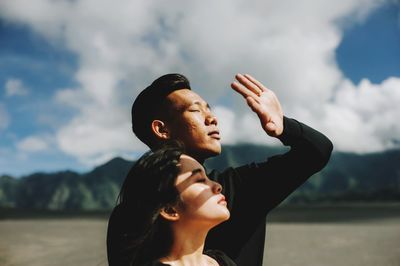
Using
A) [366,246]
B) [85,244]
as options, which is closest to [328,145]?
[366,246]

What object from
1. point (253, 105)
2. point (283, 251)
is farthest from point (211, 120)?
point (283, 251)

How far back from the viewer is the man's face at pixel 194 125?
7.18 ft

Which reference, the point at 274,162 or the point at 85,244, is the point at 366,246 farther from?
the point at 274,162

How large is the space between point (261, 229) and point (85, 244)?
13.7 metres

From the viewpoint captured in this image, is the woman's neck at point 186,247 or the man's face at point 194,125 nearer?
the woman's neck at point 186,247

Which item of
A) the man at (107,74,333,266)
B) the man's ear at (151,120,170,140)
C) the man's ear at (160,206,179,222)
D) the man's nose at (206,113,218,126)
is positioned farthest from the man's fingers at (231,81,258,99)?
the man's ear at (160,206,179,222)

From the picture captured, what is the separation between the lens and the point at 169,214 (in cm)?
183

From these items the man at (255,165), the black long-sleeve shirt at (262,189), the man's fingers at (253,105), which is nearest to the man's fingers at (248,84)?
the man at (255,165)

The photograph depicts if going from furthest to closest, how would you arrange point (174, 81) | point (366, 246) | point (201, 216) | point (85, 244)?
point (85, 244) < point (366, 246) < point (174, 81) < point (201, 216)

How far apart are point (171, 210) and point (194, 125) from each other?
1.78 feet

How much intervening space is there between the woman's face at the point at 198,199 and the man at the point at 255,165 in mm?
326

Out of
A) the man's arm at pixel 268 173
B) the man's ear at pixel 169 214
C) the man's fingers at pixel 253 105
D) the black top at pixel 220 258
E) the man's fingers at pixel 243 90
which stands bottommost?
the black top at pixel 220 258

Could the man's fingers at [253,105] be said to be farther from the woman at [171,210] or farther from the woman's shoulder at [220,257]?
the woman's shoulder at [220,257]

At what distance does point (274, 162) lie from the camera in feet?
7.48
